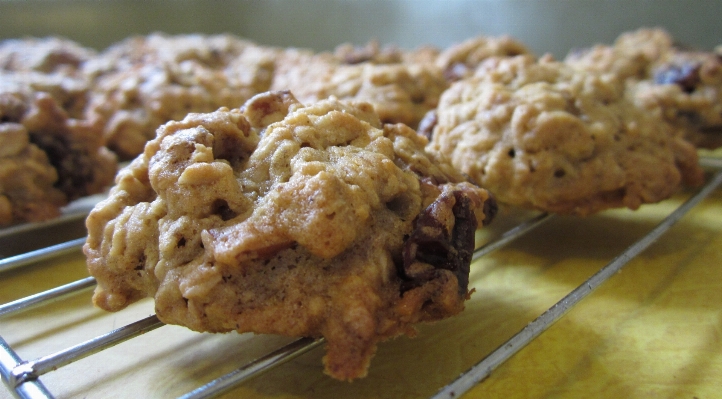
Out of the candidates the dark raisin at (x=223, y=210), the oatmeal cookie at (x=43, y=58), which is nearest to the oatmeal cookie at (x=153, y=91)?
the oatmeal cookie at (x=43, y=58)

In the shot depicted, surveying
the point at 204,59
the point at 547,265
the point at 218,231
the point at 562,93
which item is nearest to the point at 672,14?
the point at 562,93

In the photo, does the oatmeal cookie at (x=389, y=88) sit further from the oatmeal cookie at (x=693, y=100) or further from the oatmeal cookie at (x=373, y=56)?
the oatmeal cookie at (x=693, y=100)

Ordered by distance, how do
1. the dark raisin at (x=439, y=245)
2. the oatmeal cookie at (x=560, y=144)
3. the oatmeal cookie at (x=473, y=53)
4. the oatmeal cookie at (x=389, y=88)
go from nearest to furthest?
the dark raisin at (x=439, y=245) → the oatmeal cookie at (x=560, y=144) → the oatmeal cookie at (x=389, y=88) → the oatmeal cookie at (x=473, y=53)

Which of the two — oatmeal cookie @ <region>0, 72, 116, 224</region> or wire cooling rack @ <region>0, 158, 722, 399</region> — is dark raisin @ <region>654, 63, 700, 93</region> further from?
oatmeal cookie @ <region>0, 72, 116, 224</region>

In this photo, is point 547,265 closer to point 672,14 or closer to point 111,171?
point 111,171

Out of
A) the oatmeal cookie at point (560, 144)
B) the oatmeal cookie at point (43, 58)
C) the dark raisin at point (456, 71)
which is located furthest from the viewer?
the oatmeal cookie at point (43, 58)

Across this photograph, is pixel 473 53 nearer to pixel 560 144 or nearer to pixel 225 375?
pixel 560 144

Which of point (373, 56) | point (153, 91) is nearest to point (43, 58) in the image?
point (153, 91)
